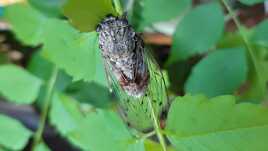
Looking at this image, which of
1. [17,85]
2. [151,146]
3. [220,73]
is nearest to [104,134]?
[151,146]

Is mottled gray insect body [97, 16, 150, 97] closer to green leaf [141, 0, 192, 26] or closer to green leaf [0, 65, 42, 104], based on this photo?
green leaf [141, 0, 192, 26]

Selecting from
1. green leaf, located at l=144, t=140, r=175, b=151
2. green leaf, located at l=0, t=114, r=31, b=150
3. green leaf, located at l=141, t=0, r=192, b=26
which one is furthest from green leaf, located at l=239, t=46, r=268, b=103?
green leaf, located at l=0, t=114, r=31, b=150

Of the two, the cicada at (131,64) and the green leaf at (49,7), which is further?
the green leaf at (49,7)

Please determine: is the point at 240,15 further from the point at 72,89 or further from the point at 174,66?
the point at 72,89

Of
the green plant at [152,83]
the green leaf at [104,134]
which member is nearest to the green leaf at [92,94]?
the green plant at [152,83]

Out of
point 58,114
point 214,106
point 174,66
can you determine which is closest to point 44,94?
point 58,114

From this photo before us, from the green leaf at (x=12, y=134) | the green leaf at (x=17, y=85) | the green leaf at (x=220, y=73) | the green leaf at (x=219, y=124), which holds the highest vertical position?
the green leaf at (x=219, y=124)

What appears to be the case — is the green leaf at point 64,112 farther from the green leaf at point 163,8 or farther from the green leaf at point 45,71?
the green leaf at point 163,8

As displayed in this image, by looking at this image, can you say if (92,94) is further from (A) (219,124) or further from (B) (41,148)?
(A) (219,124)
